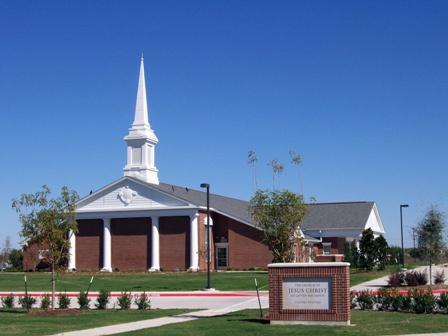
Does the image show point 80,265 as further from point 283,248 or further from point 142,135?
point 283,248

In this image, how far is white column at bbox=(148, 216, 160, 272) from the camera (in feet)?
198

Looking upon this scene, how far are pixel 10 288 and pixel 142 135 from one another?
2438 centimetres

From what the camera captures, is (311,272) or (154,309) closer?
(311,272)

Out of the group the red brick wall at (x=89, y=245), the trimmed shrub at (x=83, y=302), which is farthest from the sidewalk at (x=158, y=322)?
the red brick wall at (x=89, y=245)

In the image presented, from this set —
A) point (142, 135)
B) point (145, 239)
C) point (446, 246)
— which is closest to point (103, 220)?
point (145, 239)

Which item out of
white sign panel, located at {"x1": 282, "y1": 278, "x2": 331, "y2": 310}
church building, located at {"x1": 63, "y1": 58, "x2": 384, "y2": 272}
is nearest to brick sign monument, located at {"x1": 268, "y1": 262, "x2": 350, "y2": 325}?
white sign panel, located at {"x1": 282, "y1": 278, "x2": 331, "y2": 310}

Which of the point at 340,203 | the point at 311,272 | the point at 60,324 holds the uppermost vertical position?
the point at 340,203

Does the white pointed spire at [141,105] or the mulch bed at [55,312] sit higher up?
the white pointed spire at [141,105]

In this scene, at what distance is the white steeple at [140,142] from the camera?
63688 mm

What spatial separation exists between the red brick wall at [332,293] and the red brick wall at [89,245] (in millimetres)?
44619

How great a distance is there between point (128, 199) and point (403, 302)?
137 ft

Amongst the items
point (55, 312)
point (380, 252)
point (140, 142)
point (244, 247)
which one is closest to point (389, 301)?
point (55, 312)

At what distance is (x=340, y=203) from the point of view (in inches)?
3172

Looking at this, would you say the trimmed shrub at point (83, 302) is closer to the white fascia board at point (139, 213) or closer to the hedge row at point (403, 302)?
the hedge row at point (403, 302)
